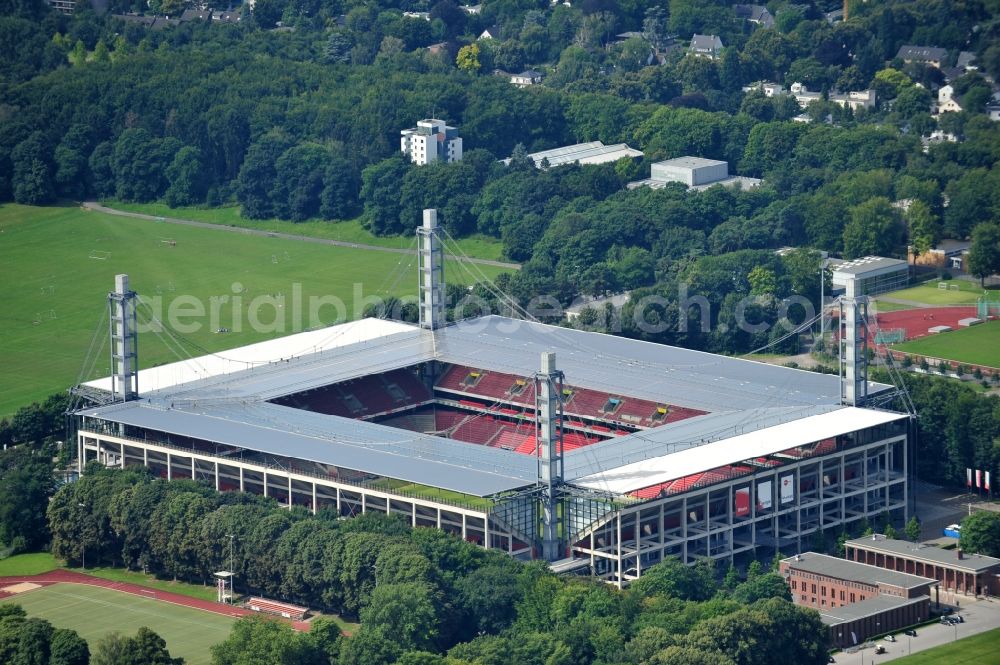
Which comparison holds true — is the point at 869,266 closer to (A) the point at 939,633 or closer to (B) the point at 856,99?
(B) the point at 856,99

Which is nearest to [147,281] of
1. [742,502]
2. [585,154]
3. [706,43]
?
[585,154]

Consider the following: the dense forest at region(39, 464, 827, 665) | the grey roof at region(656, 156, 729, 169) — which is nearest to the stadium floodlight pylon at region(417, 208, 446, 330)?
the dense forest at region(39, 464, 827, 665)

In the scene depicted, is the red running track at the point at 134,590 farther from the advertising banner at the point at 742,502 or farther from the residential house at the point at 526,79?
the residential house at the point at 526,79

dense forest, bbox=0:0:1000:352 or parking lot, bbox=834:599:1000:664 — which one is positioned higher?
dense forest, bbox=0:0:1000:352

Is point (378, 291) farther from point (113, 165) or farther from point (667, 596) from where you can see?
point (667, 596)

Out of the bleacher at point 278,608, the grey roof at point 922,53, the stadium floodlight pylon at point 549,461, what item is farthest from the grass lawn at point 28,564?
the grey roof at point 922,53

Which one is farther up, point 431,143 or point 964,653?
point 431,143

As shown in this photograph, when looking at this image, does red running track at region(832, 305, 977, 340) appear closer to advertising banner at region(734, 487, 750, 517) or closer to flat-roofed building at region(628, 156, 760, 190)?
flat-roofed building at region(628, 156, 760, 190)

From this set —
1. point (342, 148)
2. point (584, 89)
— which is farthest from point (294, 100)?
point (584, 89)
